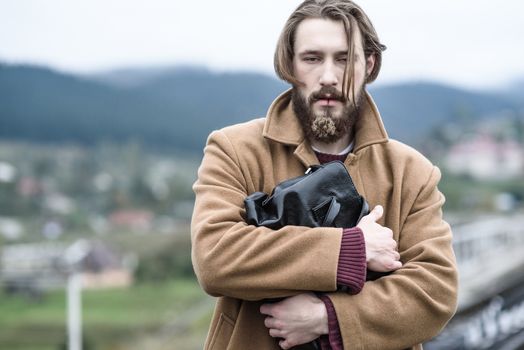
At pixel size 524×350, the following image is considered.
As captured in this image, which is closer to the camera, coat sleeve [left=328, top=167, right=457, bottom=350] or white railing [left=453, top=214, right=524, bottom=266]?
coat sleeve [left=328, top=167, right=457, bottom=350]

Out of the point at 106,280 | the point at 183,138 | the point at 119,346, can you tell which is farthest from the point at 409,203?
the point at 183,138

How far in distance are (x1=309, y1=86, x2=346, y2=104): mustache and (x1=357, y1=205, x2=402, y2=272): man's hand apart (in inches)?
9.6

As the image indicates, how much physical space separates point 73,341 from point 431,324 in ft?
42.3

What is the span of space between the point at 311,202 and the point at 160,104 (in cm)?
1926

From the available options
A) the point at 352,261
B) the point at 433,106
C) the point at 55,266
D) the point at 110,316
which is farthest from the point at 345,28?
the point at 433,106

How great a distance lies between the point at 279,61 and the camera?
1357mm

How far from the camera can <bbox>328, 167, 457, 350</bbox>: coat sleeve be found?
121cm

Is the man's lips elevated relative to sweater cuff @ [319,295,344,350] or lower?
elevated

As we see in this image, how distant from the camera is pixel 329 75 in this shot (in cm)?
128

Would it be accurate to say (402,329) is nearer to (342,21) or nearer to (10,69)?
(342,21)

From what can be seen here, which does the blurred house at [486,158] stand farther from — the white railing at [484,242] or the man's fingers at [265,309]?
the man's fingers at [265,309]

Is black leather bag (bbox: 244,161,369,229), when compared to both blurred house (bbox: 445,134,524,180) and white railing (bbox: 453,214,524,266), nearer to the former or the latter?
white railing (bbox: 453,214,524,266)

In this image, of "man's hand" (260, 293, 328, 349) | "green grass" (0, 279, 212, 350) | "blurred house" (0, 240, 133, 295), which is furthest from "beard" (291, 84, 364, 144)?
"green grass" (0, 279, 212, 350)

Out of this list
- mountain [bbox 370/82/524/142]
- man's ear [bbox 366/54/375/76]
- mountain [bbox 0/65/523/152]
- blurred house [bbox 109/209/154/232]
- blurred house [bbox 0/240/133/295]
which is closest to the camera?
man's ear [bbox 366/54/375/76]
